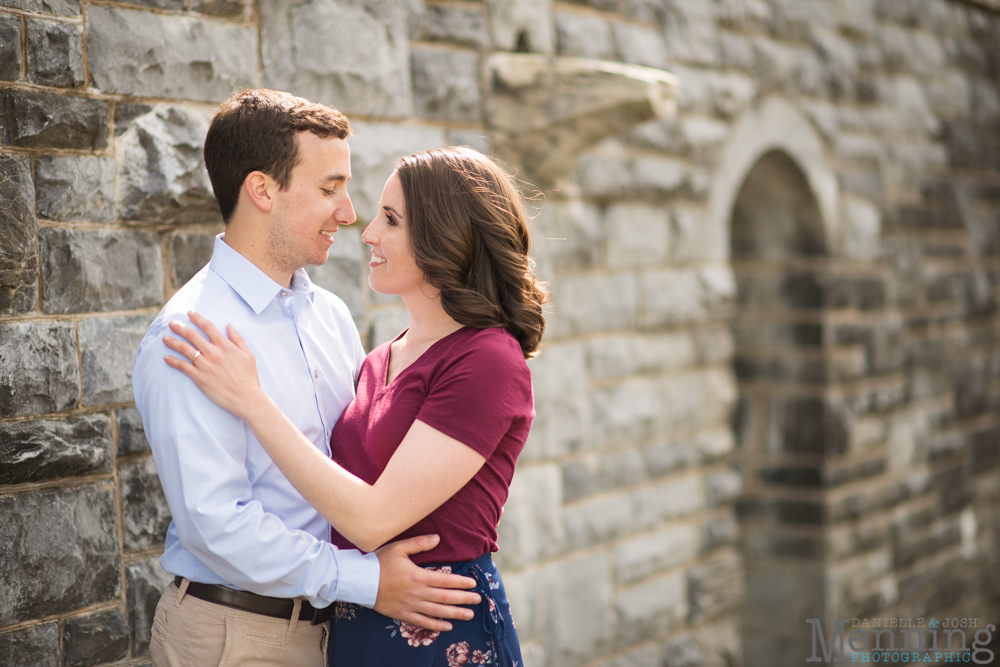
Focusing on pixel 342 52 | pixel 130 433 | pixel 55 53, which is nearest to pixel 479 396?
pixel 130 433

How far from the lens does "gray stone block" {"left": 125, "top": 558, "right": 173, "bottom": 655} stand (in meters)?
2.31

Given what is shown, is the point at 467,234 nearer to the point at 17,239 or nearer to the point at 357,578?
the point at 357,578

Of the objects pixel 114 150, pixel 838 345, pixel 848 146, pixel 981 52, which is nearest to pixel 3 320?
pixel 114 150

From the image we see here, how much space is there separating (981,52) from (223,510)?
6794mm

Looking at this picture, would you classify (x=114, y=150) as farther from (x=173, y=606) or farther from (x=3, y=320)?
(x=173, y=606)

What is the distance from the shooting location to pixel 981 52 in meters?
6.63

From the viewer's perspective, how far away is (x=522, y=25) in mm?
3508

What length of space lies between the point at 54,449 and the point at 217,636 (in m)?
0.65

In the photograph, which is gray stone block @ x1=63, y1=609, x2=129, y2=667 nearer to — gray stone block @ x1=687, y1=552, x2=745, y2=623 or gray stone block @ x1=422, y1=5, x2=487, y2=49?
gray stone block @ x1=422, y1=5, x2=487, y2=49

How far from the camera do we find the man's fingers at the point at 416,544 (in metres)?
1.91

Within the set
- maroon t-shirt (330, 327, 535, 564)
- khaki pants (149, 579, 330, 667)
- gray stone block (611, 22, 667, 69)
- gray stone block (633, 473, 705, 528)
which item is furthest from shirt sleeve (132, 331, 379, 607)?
gray stone block (611, 22, 667, 69)

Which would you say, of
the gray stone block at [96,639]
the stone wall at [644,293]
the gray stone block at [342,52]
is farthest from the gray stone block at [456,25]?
the gray stone block at [96,639]

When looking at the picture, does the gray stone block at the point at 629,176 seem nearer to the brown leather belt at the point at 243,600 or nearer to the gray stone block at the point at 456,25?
the gray stone block at the point at 456,25

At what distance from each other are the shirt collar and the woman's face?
0.78 feet
